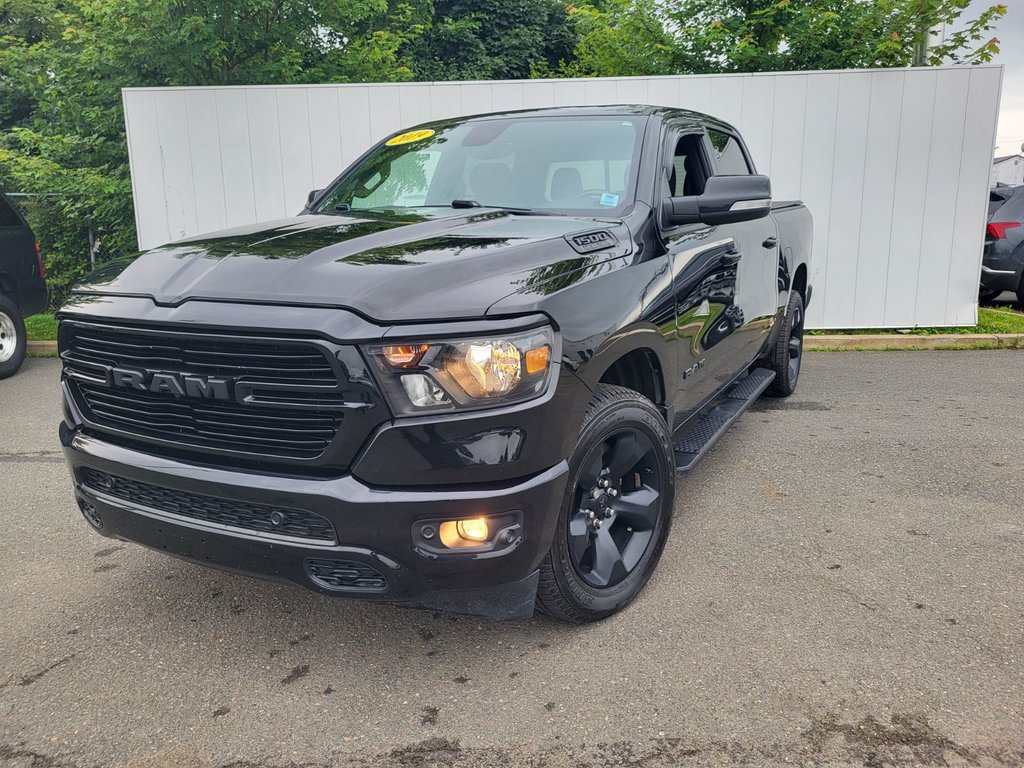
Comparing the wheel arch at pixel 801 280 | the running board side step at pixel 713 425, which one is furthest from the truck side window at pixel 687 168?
the wheel arch at pixel 801 280

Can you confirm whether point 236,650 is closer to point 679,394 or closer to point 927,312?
point 679,394

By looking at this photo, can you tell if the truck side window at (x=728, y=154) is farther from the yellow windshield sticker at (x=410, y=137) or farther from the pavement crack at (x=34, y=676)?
the pavement crack at (x=34, y=676)

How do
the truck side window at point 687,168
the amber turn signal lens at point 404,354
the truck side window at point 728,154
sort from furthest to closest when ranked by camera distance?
the truck side window at point 728,154 → the truck side window at point 687,168 → the amber turn signal lens at point 404,354

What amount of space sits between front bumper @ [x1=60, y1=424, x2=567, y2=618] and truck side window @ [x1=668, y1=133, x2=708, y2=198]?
1.88m

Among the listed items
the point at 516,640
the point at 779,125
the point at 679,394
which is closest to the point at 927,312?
the point at 779,125

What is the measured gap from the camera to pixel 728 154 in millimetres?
4797

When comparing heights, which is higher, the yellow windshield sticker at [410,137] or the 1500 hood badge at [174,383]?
the yellow windshield sticker at [410,137]

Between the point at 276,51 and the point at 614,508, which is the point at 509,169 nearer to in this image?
the point at 614,508

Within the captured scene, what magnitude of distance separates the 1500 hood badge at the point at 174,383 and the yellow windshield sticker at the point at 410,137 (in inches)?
86.0

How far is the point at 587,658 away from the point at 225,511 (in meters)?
1.24

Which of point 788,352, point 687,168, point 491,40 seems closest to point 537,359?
point 687,168

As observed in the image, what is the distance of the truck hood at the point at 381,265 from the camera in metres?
2.29

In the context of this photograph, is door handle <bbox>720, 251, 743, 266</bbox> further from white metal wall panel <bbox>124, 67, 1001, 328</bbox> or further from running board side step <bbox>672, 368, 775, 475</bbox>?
white metal wall panel <bbox>124, 67, 1001, 328</bbox>

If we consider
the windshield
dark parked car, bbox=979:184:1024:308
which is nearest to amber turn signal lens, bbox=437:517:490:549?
the windshield
